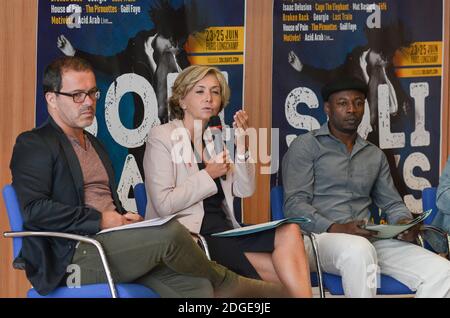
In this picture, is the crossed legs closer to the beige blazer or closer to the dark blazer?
the beige blazer

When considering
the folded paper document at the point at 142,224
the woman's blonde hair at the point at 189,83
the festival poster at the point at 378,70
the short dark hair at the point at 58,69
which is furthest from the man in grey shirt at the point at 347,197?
the short dark hair at the point at 58,69

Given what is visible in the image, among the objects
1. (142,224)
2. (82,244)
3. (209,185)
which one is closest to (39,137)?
(82,244)

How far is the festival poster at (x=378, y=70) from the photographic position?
5676 mm

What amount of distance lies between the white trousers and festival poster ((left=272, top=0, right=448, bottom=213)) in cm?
133

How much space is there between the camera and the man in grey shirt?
4344mm

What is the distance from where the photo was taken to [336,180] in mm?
4836

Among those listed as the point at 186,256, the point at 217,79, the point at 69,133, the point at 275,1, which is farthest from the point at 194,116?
the point at 275,1

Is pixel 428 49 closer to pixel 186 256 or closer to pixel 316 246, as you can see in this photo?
pixel 316 246

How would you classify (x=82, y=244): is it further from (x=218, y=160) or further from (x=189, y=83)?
(x=189, y=83)

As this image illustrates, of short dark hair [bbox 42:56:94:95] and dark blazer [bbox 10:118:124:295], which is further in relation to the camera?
short dark hair [bbox 42:56:94:95]

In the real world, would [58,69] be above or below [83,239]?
above

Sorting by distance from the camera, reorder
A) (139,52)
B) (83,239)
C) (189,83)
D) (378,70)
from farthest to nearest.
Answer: (378,70)
(139,52)
(189,83)
(83,239)

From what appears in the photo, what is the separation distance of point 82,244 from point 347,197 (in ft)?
5.45

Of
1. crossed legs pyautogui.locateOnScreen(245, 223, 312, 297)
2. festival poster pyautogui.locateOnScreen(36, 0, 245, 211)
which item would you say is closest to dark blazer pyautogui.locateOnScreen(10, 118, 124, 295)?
crossed legs pyautogui.locateOnScreen(245, 223, 312, 297)
